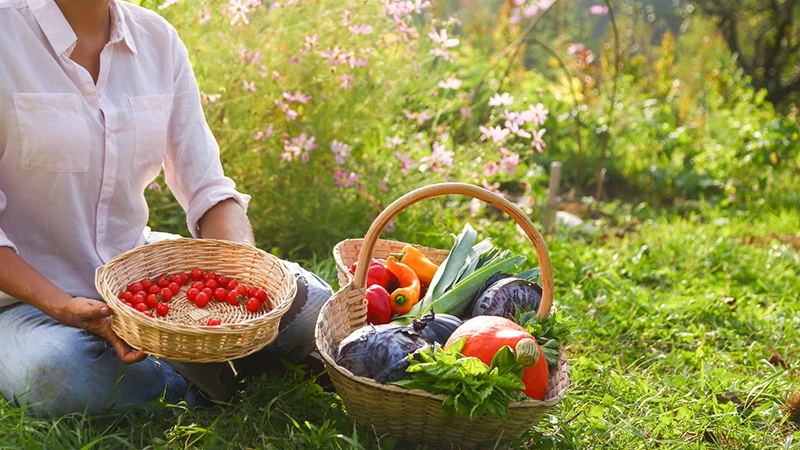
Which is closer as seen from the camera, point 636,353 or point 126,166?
point 126,166

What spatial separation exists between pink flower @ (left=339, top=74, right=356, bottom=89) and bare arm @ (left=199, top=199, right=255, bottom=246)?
1.17 metres

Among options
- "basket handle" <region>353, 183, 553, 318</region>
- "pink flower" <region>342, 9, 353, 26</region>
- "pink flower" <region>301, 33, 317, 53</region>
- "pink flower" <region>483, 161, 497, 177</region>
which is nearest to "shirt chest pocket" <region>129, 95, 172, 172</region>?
"basket handle" <region>353, 183, 553, 318</region>

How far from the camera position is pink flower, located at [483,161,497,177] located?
3.55m

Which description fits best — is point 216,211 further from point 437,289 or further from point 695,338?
point 695,338

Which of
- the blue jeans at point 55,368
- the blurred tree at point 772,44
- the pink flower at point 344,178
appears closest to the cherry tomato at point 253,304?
the blue jeans at point 55,368

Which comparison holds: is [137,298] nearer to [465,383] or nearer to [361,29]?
[465,383]

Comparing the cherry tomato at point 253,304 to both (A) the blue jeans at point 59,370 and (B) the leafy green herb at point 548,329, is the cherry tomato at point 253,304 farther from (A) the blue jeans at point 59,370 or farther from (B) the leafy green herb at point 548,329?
(B) the leafy green herb at point 548,329

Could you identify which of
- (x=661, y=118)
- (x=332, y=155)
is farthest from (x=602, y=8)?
(x=332, y=155)

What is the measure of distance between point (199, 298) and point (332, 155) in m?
1.65

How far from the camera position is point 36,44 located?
1935 millimetres

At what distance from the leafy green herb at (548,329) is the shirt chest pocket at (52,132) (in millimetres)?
1151

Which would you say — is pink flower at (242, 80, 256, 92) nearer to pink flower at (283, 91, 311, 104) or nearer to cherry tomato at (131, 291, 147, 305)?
pink flower at (283, 91, 311, 104)

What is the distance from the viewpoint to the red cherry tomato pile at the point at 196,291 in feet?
6.28

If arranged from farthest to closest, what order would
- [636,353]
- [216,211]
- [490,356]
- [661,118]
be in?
[661,118]
[636,353]
[216,211]
[490,356]
